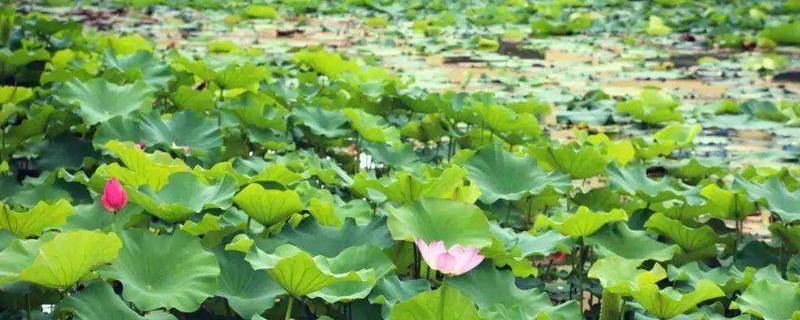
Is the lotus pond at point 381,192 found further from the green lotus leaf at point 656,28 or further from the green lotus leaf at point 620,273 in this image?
the green lotus leaf at point 656,28

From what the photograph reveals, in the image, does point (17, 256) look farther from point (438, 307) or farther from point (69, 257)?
point (438, 307)

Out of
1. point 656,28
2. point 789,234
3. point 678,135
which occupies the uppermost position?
point 789,234

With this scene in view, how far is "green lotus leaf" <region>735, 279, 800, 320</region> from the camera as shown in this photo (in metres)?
1.62

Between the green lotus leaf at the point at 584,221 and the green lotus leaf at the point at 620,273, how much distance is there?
0.11 m

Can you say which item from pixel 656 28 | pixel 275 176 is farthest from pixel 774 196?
pixel 656 28

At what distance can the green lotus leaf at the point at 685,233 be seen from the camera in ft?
6.60

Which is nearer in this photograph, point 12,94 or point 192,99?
point 12,94

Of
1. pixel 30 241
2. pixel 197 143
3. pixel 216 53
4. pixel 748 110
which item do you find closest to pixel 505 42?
pixel 216 53

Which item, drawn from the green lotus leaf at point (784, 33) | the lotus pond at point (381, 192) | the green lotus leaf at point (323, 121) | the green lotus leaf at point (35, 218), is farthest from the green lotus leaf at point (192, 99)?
the green lotus leaf at point (784, 33)

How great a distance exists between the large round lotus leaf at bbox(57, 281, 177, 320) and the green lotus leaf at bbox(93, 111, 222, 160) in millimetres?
979

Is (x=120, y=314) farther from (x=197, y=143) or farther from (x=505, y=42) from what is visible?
(x=505, y=42)

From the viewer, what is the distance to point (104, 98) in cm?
272

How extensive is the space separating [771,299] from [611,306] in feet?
0.81

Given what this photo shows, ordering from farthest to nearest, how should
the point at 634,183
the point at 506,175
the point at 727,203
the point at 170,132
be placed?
the point at 170,132, the point at 634,183, the point at 506,175, the point at 727,203
